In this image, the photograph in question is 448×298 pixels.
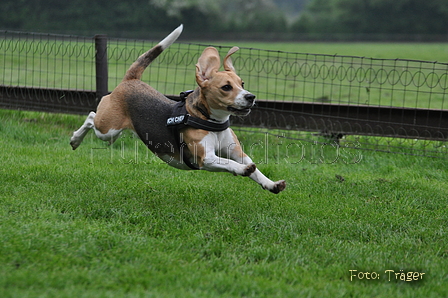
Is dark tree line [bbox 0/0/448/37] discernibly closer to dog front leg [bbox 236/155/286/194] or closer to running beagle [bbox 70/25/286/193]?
running beagle [bbox 70/25/286/193]

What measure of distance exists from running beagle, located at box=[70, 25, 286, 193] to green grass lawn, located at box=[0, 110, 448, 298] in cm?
60

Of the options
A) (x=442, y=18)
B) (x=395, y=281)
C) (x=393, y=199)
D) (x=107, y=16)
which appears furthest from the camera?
(x=442, y=18)

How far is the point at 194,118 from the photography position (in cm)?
466

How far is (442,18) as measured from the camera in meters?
52.4

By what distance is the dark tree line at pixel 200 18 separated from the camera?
4619 cm

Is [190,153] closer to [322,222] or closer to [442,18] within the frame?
[322,222]

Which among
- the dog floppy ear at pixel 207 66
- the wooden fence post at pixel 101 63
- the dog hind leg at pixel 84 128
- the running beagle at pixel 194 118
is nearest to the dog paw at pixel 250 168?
the running beagle at pixel 194 118

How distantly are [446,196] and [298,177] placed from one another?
1722mm

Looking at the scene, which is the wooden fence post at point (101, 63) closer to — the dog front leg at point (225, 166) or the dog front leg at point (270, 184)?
the dog front leg at point (225, 166)

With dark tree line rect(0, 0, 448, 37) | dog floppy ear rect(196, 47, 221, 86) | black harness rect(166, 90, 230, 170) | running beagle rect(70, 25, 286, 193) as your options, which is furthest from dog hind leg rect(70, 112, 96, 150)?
dark tree line rect(0, 0, 448, 37)

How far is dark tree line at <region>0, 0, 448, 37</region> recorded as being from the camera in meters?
46.2

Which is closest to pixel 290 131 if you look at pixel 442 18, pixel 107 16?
pixel 107 16

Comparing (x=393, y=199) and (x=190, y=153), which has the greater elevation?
(x=190, y=153)

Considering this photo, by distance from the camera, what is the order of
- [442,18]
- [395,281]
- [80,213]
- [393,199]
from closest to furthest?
[395,281], [80,213], [393,199], [442,18]
